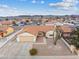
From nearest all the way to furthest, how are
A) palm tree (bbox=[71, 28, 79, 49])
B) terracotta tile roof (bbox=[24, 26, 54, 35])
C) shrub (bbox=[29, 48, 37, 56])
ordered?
shrub (bbox=[29, 48, 37, 56]), palm tree (bbox=[71, 28, 79, 49]), terracotta tile roof (bbox=[24, 26, 54, 35])

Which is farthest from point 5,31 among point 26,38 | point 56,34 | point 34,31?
point 56,34

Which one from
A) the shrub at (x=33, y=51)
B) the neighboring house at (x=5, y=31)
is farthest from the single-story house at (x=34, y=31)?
the shrub at (x=33, y=51)

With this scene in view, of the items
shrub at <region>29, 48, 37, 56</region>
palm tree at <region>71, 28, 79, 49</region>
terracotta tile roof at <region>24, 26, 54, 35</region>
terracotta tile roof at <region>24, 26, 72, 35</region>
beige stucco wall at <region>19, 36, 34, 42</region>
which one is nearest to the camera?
shrub at <region>29, 48, 37, 56</region>

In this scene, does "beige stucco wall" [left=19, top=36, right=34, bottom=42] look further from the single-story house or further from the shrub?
the shrub

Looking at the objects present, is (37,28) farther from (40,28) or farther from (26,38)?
(26,38)

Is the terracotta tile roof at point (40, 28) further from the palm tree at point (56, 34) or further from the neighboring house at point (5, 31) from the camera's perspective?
the neighboring house at point (5, 31)

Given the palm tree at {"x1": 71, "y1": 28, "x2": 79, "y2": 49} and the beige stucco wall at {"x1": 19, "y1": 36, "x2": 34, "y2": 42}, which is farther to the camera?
the beige stucco wall at {"x1": 19, "y1": 36, "x2": 34, "y2": 42}

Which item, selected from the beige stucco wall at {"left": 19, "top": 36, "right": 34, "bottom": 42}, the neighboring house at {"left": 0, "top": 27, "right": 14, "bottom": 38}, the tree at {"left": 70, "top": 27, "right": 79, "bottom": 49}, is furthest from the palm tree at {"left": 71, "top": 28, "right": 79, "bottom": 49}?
the neighboring house at {"left": 0, "top": 27, "right": 14, "bottom": 38}

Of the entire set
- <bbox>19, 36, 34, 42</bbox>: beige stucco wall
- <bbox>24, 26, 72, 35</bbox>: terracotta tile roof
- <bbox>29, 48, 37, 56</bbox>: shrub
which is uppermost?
<bbox>24, 26, 72, 35</bbox>: terracotta tile roof

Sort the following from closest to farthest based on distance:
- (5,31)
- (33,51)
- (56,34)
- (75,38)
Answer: (33,51) → (75,38) → (56,34) → (5,31)

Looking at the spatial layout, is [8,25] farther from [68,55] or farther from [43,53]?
[68,55]

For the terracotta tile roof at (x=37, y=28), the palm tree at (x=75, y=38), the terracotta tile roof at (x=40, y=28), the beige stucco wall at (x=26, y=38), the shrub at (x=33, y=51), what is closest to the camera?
the shrub at (x=33, y=51)
